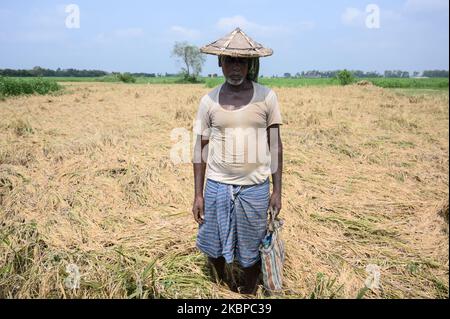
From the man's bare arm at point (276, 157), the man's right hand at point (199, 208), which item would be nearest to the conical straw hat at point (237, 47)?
the man's bare arm at point (276, 157)

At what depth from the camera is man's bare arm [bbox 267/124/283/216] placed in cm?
166

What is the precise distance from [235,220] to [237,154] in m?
0.34

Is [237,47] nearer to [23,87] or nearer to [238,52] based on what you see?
[238,52]

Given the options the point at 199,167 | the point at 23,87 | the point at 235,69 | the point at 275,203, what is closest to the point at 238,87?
the point at 235,69

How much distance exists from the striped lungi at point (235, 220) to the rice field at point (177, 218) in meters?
0.33

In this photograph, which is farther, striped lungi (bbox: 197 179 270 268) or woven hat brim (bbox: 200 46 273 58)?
striped lungi (bbox: 197 179 270 268)

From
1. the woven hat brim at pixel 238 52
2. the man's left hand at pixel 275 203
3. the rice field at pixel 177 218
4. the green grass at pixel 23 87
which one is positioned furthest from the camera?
the green grass at pixel 23 87

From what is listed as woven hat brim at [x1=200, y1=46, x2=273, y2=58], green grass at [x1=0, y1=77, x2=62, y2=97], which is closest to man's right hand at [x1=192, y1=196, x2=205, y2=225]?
woven hat brim at [x1=200, y1=46, x2=273, y2=58]

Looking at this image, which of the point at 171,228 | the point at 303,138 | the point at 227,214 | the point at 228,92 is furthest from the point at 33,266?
the point at 303,138

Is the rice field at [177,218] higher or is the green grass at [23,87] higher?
the green grass at [23,87]

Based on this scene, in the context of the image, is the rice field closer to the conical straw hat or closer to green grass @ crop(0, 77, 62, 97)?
the conical straw hat

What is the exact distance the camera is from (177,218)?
278cm

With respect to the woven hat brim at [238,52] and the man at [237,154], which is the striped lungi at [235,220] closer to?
the man at [237,154]

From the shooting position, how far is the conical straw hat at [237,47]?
1.51m
